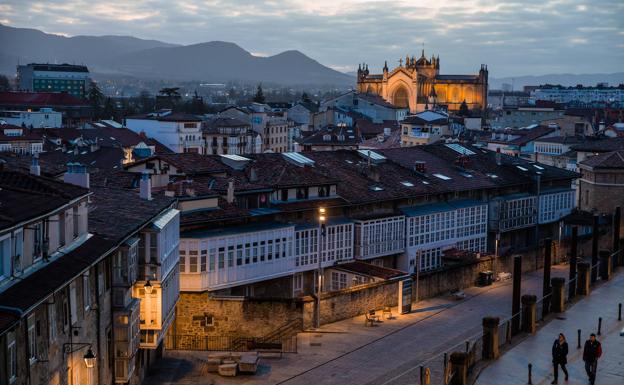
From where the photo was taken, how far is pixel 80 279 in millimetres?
22641

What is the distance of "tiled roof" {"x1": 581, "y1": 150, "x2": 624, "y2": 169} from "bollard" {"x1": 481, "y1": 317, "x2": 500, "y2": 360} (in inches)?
1517

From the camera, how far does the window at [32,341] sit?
18719 mm

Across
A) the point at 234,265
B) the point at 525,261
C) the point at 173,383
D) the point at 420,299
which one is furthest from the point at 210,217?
the point at 525,261

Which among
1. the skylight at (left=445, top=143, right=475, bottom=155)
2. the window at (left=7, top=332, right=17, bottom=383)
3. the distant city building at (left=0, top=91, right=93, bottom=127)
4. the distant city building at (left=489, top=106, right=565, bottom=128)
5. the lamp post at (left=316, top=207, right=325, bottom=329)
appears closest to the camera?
the window at (left=7, top=332, right=17, bottom=383)

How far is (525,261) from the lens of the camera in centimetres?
5403

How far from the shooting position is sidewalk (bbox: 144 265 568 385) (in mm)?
32531

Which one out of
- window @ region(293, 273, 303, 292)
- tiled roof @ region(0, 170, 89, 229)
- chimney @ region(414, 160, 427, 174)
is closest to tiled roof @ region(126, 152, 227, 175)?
window @ region(293, 273, 303, 292)

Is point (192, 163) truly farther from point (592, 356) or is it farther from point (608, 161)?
point (608, 161)

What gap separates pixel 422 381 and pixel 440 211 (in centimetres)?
2646

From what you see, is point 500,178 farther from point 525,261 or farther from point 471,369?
point 471,369

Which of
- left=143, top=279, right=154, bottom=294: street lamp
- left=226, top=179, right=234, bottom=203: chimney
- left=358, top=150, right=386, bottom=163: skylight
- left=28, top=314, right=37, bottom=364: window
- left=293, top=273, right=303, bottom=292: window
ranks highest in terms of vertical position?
left=358, top=150, right=386, bottom=163: skylight

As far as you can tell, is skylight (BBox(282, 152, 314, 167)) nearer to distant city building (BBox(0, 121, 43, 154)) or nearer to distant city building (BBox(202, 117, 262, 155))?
distant city building (BBox(0, 121, 43, 154))

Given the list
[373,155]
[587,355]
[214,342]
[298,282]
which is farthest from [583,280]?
[373,155]

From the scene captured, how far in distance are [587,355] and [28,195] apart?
16.7 meters
